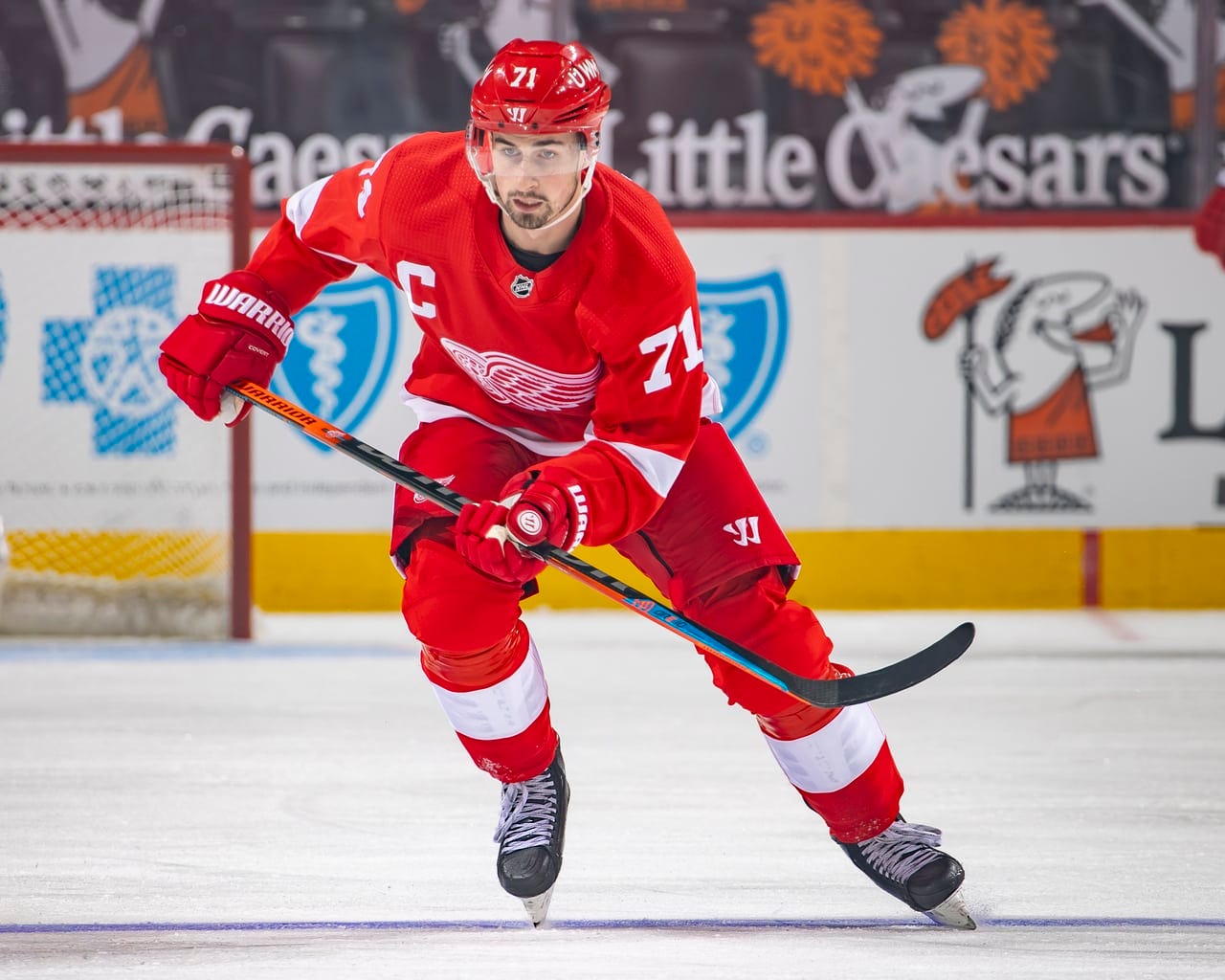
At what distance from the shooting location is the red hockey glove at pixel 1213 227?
5371mm

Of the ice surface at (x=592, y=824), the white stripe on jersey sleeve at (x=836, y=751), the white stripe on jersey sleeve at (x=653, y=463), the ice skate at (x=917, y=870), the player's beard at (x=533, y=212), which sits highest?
the player's beard at (x=533, y=212)

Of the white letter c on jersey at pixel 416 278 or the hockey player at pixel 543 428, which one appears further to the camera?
the white letter c on jersey at pixel 416 278

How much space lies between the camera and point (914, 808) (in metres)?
2.93

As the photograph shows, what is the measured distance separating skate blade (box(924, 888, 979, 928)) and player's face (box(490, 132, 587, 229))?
939mm

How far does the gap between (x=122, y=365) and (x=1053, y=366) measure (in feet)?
8.58

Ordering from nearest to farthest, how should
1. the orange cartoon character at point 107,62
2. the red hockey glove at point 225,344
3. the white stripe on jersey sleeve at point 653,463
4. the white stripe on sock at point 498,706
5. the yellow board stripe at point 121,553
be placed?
1. the white stripe on jersey sleeve at point 653,463
2. the white stripe on sock at point 498,706
3. the red hockey glove at point 225,344
4. the yellow board stripe at point 121,553
5. the orange cartoon character at point 107,62

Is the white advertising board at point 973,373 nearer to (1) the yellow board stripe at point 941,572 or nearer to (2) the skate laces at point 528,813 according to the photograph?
(1) the yellow board stripe at point 941,572

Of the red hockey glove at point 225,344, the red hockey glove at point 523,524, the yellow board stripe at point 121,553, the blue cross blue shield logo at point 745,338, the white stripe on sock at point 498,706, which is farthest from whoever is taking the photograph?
the blue cross blue shield logo at point 745,338

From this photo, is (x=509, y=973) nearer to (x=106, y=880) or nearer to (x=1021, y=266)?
(x=106, y=880)

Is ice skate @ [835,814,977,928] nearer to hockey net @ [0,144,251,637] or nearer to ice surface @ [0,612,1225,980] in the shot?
ice surface @ [0,612,1225,980]

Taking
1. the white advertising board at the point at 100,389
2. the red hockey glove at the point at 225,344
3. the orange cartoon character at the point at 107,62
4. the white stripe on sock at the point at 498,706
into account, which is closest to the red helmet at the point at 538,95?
the red hockey glove at the point at 225,344

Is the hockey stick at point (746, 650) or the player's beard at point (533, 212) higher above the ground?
the player's beard at point (533, 212)

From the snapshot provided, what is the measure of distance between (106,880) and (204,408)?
2.09 feet

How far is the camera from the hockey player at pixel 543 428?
6.82ft
